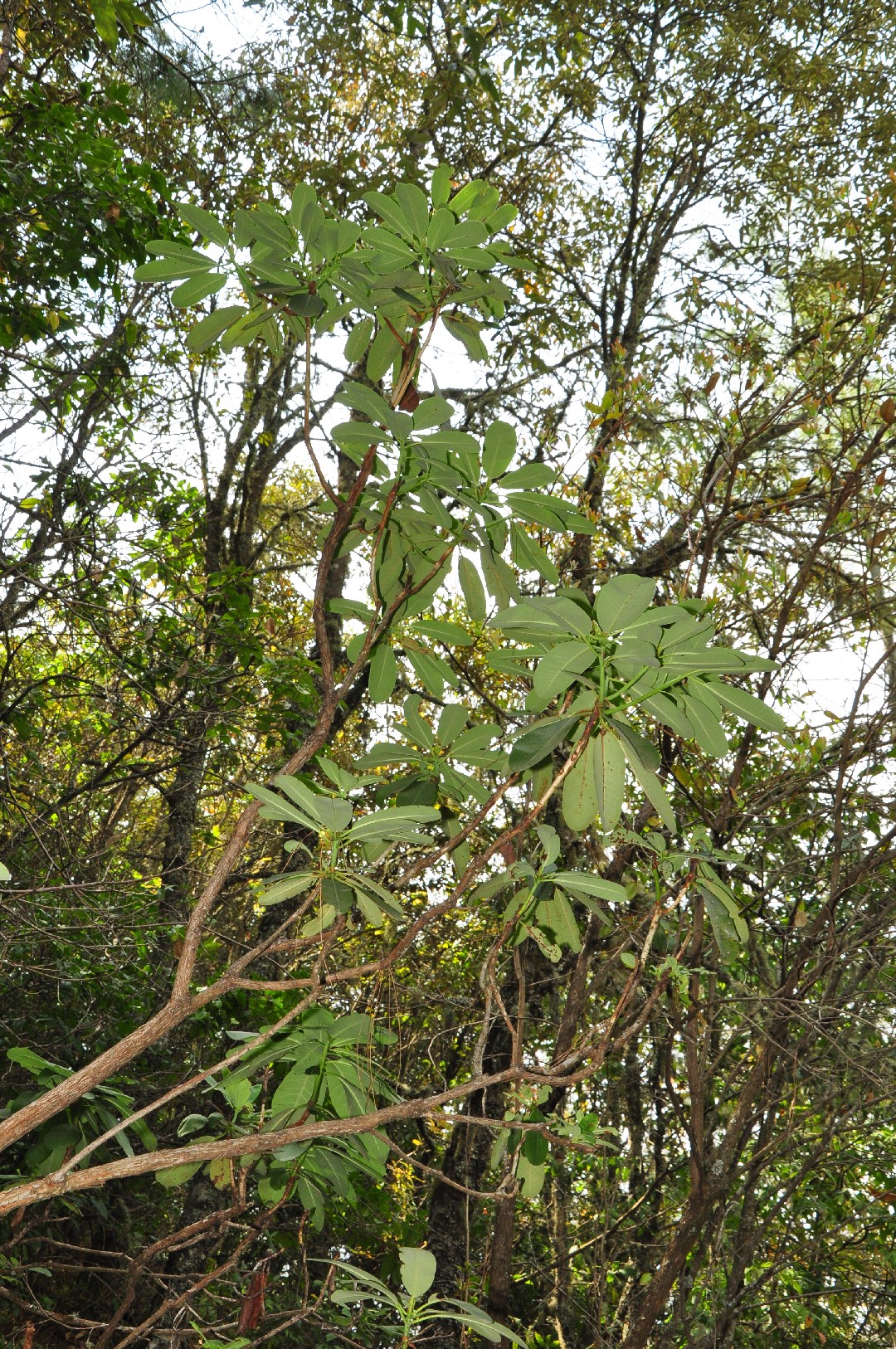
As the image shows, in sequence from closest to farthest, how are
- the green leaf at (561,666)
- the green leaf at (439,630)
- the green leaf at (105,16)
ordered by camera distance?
1. the green leaf at (561,666)
2. the green leaf at (439,630)
3. the green leaf at (105,16)

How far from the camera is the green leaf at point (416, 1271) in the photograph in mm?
1143

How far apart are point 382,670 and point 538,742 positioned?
0.39 meters

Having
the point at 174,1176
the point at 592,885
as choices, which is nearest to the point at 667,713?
the point at 592,885

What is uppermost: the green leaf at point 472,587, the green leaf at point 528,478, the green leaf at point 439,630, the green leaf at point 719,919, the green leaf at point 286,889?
the green leaf at point 528,478

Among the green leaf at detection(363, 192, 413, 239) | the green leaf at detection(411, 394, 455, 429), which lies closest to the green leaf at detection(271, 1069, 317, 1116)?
the green leaf at detection(411, 394, 455, 429)

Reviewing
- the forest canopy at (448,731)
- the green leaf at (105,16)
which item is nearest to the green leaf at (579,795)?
the forest canopy at (448,731)

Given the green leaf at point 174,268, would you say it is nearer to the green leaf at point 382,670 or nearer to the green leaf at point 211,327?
the green leaf at point 211,327

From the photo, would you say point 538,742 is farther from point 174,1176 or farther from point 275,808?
point 174,1176

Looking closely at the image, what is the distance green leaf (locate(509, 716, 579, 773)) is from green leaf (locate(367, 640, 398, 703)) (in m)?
0.35

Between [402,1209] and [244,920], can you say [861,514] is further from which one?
[402,1209]

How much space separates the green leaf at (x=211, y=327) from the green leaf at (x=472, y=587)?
50 cm

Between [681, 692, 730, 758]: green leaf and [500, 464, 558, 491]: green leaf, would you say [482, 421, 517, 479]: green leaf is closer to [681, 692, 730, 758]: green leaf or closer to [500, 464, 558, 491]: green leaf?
[500, 464, 558, 491]: green leaf

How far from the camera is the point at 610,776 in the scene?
3.73 feet

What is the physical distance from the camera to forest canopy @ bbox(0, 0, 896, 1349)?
1247 mm
